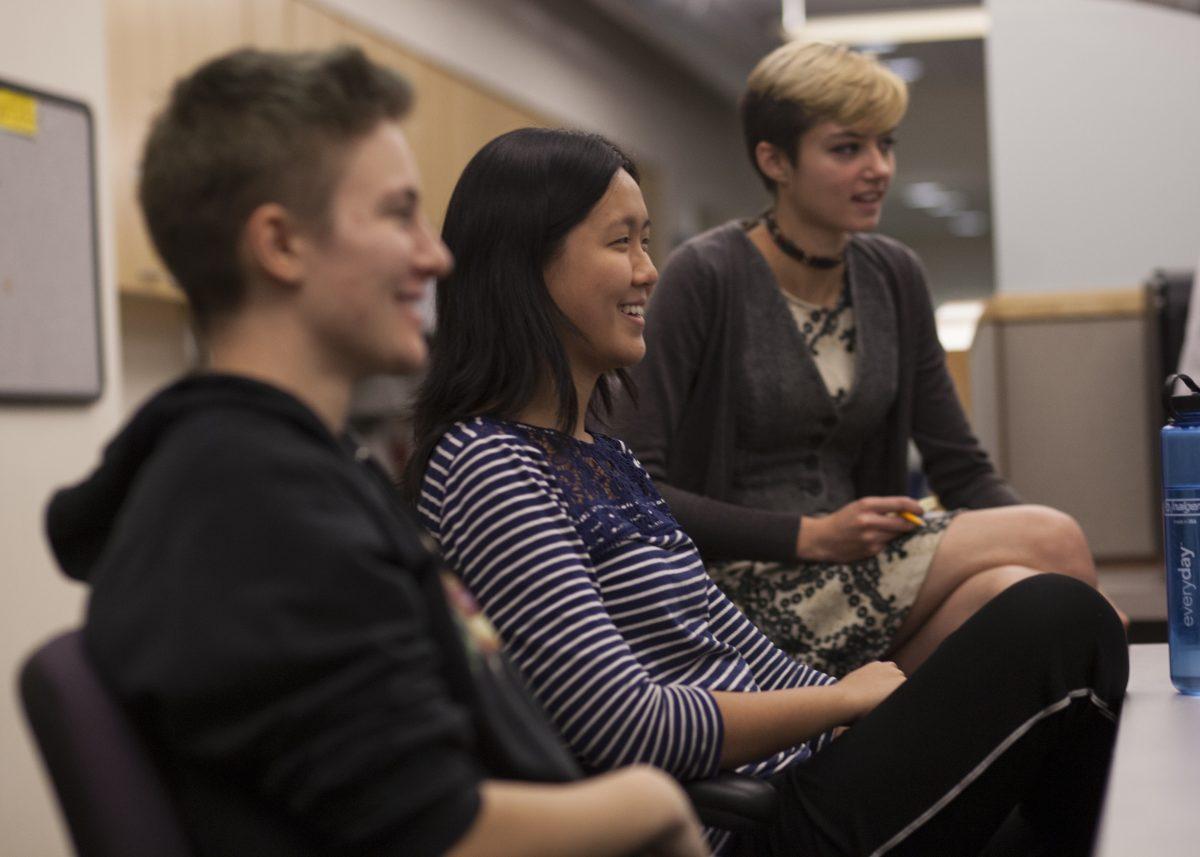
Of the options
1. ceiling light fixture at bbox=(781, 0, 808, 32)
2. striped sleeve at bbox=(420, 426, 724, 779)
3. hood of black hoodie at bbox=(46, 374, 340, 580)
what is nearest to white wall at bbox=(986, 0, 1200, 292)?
striped sleeve at bbox=(420, 426, 724, 779)

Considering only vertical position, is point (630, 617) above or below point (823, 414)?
below

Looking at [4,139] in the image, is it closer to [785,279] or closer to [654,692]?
[785,279]

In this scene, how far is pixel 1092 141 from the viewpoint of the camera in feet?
12.4

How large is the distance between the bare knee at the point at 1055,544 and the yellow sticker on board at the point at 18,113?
2.28m

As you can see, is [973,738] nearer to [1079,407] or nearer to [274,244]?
[274,244]

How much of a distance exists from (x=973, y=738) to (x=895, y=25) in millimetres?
6752

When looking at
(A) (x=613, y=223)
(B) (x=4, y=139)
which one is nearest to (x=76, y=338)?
(B) (x=4, y=139)

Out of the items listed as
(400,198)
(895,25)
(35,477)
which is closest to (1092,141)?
(35,477)

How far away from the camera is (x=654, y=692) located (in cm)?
125

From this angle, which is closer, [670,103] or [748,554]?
[748,554]

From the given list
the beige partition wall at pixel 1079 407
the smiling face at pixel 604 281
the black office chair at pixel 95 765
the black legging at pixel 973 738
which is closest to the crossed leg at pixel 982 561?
the black legging at pixel 973 738

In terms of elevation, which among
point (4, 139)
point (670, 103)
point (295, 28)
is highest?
point (670, 103)

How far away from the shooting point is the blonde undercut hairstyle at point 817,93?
230 centimetres

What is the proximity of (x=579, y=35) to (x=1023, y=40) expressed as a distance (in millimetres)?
4199
